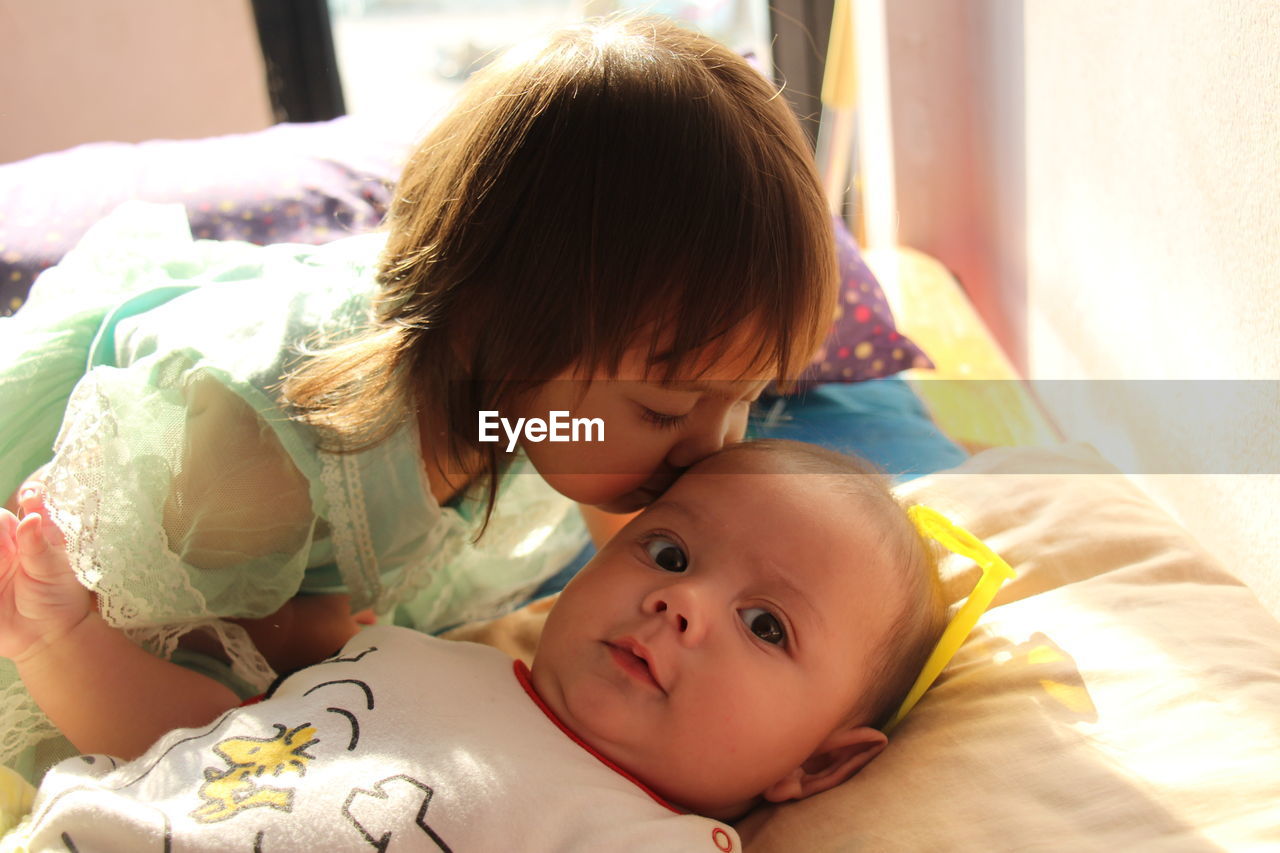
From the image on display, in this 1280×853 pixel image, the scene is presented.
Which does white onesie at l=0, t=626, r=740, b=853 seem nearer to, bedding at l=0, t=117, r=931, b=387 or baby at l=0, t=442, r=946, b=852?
baby at l=0, t=442, r=946, b=852

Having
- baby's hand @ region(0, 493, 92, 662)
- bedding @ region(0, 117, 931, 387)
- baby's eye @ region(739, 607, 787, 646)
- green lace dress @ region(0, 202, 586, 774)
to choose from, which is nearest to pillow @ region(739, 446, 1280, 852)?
baby's eye @ region(739, 607, 787, 646)

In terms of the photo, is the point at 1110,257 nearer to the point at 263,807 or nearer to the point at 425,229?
the point at 425,229

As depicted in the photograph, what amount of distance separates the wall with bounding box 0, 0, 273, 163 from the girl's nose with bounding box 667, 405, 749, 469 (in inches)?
63.0

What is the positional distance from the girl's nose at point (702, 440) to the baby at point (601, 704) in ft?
0.10

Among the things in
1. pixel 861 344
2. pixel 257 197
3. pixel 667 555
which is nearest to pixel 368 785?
pixel 667 555

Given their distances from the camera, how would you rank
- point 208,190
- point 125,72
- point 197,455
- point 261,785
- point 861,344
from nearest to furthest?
point 261,785, point 197,455, point 208,190, point 861,344, point 125,72

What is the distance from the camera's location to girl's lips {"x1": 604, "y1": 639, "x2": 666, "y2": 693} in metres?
0.77

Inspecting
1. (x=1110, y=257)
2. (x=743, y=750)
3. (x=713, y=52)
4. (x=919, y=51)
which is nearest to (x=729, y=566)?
(x=743, y=750)

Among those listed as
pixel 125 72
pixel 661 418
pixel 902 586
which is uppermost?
pixel 125 72

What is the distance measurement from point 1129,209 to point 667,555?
0.80 m

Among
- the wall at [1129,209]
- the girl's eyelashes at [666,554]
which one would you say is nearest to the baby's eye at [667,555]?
the girl's eyelashes at [666,554]

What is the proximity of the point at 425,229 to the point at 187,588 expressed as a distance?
0.36m

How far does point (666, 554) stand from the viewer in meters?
0.85

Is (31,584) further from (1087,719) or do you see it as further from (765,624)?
(1087,719)
